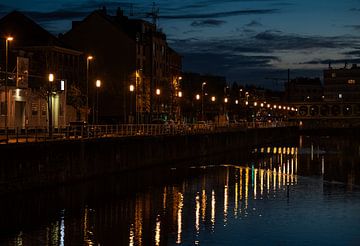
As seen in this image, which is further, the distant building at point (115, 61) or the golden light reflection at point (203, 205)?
the distant building at point (115, 61)

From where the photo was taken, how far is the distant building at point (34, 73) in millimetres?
69944

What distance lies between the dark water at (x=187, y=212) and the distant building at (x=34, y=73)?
14.0m

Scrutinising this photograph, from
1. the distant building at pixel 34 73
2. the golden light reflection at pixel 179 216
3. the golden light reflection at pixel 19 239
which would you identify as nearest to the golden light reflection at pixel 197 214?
the golden light reflection at pixel 179 216

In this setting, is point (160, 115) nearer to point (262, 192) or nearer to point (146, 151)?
point (146, 151)

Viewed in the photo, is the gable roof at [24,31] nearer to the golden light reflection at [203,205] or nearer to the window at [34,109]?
the window at [34,109]

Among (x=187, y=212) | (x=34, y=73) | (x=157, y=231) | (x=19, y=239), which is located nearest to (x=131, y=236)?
(x=157, y=231)

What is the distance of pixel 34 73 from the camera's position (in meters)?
80.9

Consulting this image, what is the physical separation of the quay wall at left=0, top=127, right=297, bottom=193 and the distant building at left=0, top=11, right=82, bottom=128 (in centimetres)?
918

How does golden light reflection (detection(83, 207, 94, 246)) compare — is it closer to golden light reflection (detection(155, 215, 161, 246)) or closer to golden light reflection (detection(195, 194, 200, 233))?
golden light reflection (detection(155, 215, 161, 246))

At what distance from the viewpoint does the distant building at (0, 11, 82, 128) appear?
229 ft

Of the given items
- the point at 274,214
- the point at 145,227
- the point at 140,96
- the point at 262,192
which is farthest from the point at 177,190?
the point at 140,96

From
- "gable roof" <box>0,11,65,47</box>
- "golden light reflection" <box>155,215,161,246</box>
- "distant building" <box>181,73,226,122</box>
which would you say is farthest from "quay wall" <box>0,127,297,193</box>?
"distant building" <box>181,73,226,122</box>

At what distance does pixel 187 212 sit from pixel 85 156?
1481cm

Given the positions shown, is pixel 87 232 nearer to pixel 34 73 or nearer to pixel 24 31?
pixel 34 73
